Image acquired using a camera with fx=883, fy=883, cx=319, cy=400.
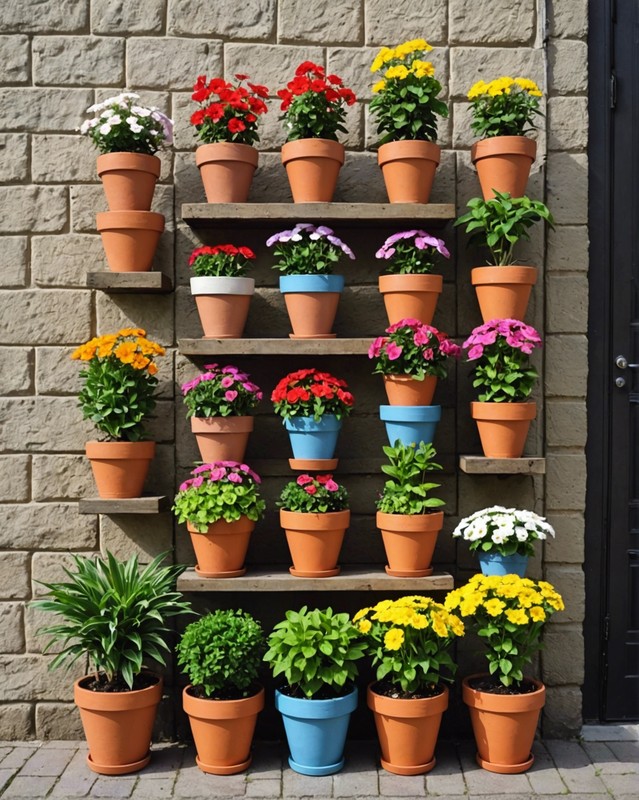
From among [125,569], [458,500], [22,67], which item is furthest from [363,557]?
[22,67]

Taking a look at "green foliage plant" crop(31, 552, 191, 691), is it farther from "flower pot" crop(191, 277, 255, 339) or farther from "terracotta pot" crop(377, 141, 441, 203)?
"terracotta pot" crop(377, 141, 441, 203)

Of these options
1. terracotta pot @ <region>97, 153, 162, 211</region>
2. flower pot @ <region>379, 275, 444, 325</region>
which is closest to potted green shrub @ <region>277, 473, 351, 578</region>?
flower pot @ <region>379, 275, 444, 325</region>

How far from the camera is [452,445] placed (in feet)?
11.6

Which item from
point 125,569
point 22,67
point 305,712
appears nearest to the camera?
point 305,712

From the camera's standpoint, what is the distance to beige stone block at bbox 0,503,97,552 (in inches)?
137

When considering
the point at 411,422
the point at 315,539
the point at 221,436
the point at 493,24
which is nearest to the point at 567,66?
the point at 493,24

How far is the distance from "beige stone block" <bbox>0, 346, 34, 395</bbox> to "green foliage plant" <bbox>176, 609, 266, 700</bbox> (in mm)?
1186

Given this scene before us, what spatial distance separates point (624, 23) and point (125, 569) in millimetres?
2921

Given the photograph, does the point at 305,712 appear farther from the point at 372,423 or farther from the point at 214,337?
the point at 214,337

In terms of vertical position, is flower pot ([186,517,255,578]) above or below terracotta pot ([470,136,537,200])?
below

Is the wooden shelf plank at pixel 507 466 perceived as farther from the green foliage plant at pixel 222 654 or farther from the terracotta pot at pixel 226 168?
the terracotta pot at pixel 226 168

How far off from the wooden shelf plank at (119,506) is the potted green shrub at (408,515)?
33.5 inches

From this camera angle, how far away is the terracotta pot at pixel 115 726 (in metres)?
3.08

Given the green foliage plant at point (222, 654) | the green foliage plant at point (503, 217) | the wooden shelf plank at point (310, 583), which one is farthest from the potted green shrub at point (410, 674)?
the green foliage plant at point (503, 217)
